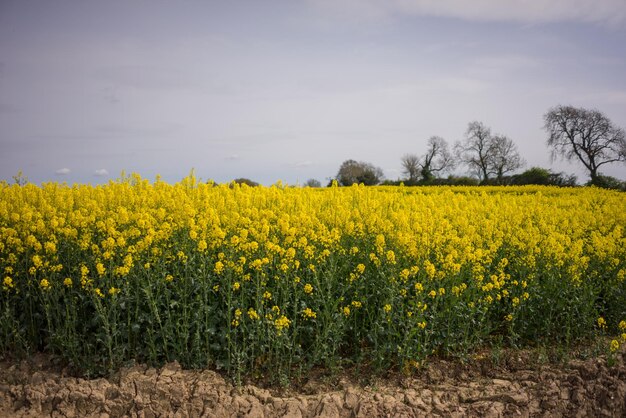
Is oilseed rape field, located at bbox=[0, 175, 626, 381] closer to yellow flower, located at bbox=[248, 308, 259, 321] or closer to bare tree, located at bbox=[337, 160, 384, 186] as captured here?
yellow flower, located at bbox=[248, 308, 259, 321]

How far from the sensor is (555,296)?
6750mm

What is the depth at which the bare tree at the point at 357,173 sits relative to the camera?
37.0 m

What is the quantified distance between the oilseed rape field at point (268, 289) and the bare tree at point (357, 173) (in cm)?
2849

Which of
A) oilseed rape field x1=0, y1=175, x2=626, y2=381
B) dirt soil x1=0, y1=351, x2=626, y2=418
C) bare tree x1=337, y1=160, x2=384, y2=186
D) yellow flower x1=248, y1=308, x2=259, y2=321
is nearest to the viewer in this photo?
dirt soil x1=0, y1=351, x2=626, y2=418

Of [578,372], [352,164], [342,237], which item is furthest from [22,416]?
[352,164]

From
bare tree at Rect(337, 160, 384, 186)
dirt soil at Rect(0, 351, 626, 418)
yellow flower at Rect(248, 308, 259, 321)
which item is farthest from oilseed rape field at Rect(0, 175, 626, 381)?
bare tree at Rect(337, 160, 384, 186)

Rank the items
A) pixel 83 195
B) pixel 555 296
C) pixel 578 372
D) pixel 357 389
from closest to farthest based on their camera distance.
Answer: pixel 357 389 → pixel 578 372 → pixel 555 296 → pixel 83 195

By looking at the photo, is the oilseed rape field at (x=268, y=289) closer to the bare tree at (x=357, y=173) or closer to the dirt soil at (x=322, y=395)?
the dirt soil at (x=322, y=395)

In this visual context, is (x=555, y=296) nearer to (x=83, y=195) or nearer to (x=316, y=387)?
(x=316, y=387)

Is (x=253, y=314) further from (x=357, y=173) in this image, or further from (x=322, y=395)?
(x=357, y=173)

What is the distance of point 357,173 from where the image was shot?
39.4 m

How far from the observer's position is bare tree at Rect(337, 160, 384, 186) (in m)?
37.0

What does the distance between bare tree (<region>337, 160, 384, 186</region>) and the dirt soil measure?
30442mm

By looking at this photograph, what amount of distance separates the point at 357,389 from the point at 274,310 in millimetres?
1183
